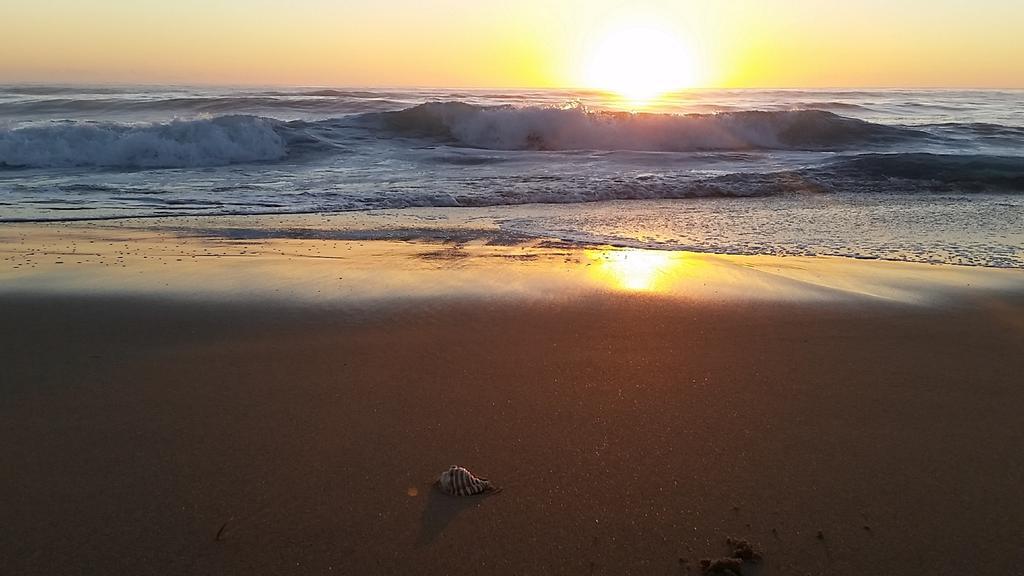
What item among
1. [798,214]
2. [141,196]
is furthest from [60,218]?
[798,214]

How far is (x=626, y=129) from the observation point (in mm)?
20156

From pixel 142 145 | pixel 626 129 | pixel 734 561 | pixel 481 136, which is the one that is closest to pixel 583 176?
pixel 626 129

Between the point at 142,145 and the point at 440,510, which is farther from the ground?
the point at 142,145

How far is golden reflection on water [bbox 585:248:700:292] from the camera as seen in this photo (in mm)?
5023

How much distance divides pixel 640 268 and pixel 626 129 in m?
15.4

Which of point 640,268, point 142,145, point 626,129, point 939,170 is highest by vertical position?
point 626,129

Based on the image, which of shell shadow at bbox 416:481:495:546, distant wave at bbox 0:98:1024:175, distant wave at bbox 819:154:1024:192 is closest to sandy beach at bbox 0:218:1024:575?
shell shadow at bbox 416:481:495:546

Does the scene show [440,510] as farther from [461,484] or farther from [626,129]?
[626,129]

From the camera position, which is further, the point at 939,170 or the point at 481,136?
the point at 481,136

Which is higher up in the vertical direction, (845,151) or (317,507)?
(845,151)

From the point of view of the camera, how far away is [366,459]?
8.25ft

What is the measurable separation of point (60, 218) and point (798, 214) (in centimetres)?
870

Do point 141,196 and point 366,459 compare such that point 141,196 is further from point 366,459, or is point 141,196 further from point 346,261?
point 366,459

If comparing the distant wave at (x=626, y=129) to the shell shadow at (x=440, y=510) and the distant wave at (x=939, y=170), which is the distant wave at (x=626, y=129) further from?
the shell shadow at (x=440, y=510)
